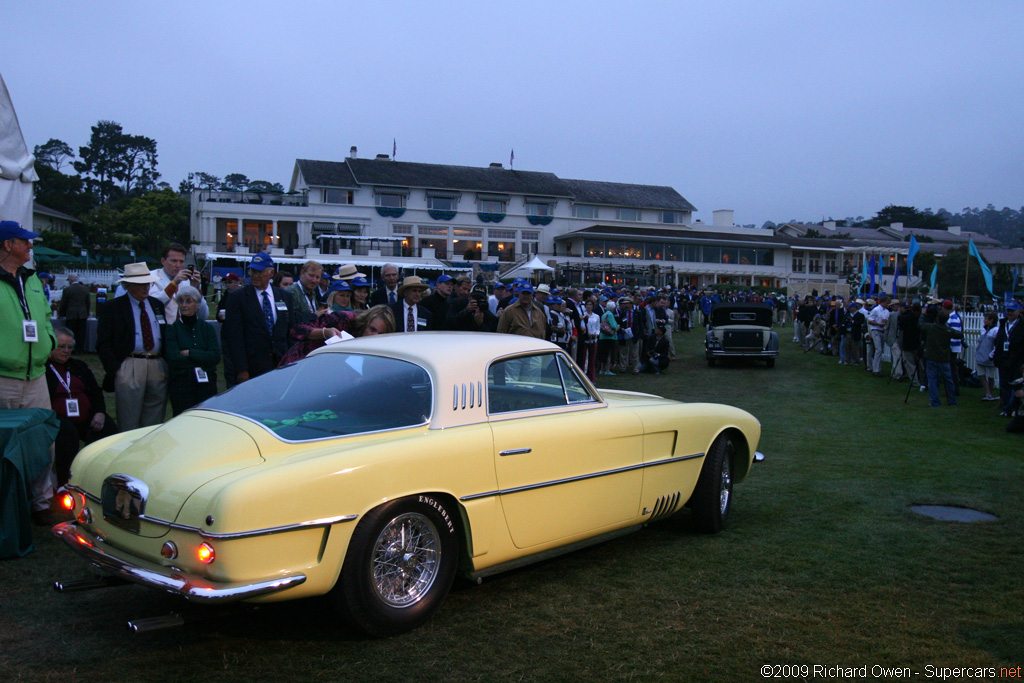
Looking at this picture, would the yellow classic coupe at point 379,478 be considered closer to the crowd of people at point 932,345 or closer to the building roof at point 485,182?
the crowd of people at point 932,345

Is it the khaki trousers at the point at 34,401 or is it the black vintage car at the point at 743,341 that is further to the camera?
the black vintage car at the point at 743,341

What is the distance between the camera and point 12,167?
26.0ft

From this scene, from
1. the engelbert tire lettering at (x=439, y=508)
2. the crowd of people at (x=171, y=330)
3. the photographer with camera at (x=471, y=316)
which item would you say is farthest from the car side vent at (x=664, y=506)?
the photographer with camera at (x=471, y=316)

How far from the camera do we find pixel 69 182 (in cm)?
7169

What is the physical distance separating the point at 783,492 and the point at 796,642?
128 inches

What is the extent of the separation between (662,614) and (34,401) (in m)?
4.66

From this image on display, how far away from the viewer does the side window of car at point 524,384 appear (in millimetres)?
4430

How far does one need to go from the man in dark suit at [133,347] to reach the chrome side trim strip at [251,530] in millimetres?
3230

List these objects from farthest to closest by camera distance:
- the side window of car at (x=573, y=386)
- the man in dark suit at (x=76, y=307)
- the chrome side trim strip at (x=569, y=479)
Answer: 1. the man in dark suit at (x=76, y=307)
2. the side window of car at (x=573, y=386)
3. the chrome side trim strip at (x=569, y=479)

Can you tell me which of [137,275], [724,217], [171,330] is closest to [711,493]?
[171,330]

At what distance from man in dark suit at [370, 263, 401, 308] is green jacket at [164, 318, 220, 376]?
2.28 m

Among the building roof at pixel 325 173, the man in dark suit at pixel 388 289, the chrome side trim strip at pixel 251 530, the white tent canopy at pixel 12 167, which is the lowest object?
the chrome side trim strip at pixel 251 530

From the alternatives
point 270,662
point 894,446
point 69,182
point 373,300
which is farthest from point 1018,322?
point 69,182

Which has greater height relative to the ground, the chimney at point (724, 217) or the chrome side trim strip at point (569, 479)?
the chimney at point (724, 217)
